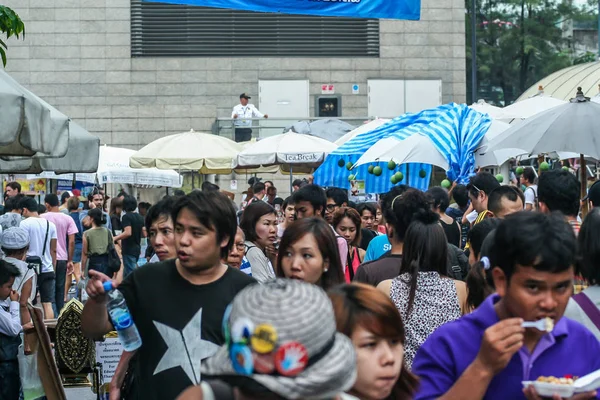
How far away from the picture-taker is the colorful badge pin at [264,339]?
244 centimetres

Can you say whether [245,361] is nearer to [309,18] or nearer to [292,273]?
[292,273]

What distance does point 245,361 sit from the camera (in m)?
2.47

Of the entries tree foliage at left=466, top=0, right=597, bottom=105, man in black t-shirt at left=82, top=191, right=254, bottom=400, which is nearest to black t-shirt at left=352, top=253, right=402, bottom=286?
man in black t-shirt at left=82, top=191, right=254, bottom=400

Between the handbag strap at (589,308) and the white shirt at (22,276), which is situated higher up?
the handbag strap at (589,308)

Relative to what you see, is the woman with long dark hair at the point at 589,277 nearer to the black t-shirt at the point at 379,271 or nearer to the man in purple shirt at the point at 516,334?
the man in purple shirt at the point at 516,334

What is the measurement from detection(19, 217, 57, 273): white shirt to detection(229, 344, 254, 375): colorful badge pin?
13.0 meters

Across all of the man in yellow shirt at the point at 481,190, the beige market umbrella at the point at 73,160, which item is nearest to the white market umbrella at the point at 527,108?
the man in yellow shirt at the point at 481,190

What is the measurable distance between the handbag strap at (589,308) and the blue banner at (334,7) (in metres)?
6.87

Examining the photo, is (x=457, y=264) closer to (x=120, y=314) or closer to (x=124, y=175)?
(x=120, y=314)

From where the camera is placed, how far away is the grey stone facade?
37531 mm

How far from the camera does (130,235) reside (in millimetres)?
20359

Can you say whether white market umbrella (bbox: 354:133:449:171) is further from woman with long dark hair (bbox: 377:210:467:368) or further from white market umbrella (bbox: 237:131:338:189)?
woman with long dark hair (bbox: 377:210:467:368)

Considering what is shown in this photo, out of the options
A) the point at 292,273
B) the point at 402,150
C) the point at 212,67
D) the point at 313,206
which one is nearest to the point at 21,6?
the point at 212,67

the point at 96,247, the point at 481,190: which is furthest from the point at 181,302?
the point at 96,247
